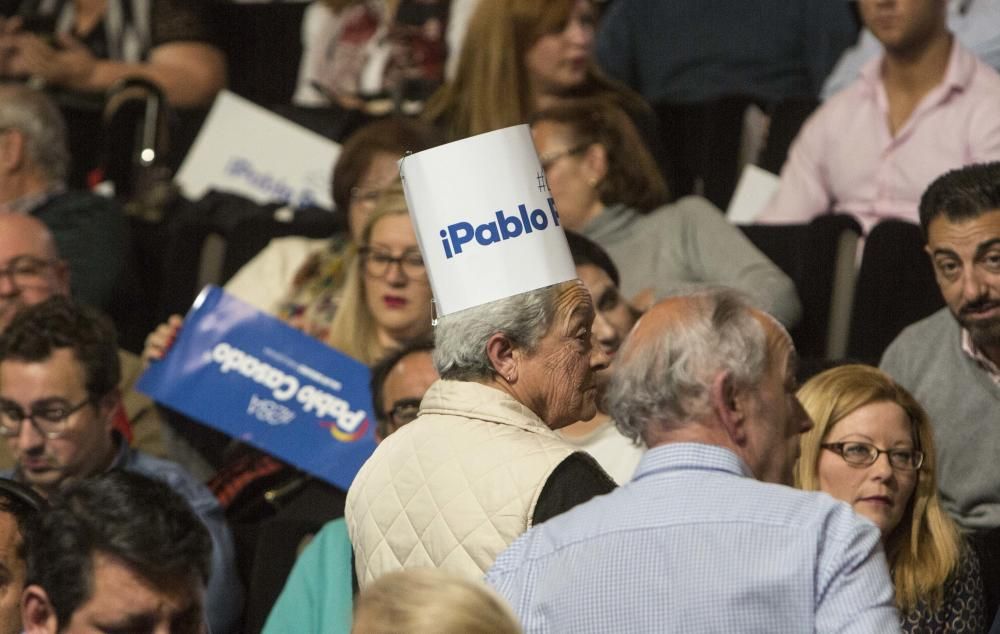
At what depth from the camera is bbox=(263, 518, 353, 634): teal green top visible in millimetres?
3637

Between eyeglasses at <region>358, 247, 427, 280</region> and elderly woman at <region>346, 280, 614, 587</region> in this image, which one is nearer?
elderly woman at <region>346, 280, 614, 587</region>

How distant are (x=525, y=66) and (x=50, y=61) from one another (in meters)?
1.86

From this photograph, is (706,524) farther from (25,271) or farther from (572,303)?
A: (25,271)

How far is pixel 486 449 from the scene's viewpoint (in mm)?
2738

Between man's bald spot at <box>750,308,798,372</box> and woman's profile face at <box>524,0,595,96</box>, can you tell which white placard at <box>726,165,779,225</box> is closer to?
woman's profile face at <box>524,0,595,96</box>

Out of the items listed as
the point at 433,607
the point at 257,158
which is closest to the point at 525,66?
the point at 257,158

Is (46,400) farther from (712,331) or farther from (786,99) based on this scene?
(786,99)

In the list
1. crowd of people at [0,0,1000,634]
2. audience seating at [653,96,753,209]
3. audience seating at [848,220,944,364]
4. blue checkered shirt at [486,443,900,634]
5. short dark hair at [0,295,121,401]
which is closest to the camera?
blue checkered shirt at [486,443,900,634]

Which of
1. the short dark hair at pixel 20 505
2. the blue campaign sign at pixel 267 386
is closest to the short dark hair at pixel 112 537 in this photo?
the short dark hair at pixel 20 505

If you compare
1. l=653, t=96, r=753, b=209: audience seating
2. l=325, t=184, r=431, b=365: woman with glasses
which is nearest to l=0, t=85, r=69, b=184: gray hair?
l=325, t=184, r=431, b=365: woman with glasses

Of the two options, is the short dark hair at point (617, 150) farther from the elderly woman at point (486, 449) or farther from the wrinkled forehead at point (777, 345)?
the wrinkled forehead at point (777, 345)

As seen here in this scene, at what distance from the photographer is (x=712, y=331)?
2713 mm

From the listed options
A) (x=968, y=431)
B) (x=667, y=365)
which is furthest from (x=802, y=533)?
(x=968, y=431)

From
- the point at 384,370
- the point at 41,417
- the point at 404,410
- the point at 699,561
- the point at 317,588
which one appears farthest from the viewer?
the point at 41,417
